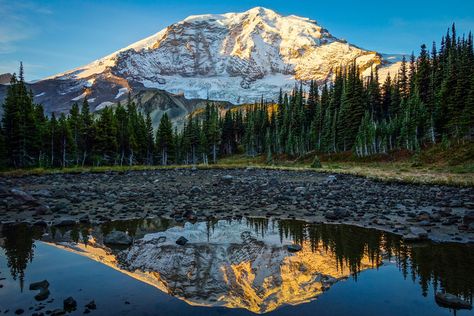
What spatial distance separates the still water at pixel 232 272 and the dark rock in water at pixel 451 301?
134 mm

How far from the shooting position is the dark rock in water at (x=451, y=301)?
18.8 ft

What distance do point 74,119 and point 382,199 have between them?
193ft

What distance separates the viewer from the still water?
18.9 feet

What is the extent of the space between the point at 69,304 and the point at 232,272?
3307 millimetres

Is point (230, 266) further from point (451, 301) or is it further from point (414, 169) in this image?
point (414, 169)

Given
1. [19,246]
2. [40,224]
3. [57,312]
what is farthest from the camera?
[40,224]

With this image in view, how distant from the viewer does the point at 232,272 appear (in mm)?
7379

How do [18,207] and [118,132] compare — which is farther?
[118,132]

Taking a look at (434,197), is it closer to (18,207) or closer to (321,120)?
(18,207)

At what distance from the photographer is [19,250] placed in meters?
8.81

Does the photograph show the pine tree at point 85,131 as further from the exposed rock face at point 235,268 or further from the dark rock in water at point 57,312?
the dark rock in water at point 57,312

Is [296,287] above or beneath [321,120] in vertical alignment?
beneath

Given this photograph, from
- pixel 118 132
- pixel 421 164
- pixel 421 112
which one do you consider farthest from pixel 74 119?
pixel 421 112

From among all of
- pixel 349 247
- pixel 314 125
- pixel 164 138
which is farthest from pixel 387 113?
pixel 349 247
